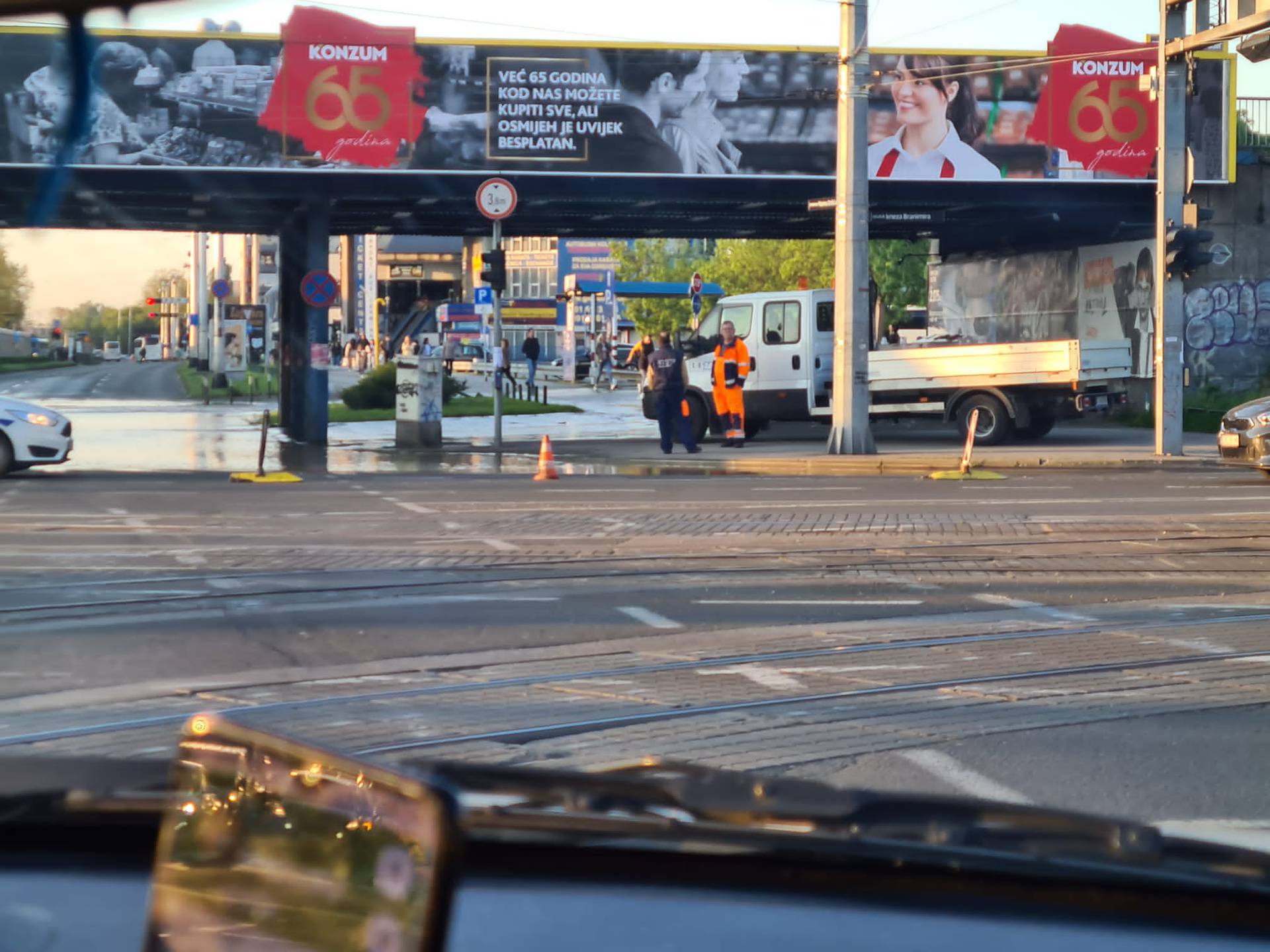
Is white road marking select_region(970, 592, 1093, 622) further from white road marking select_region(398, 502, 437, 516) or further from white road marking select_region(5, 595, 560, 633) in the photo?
white road marking select_region(398, 502, 437, 516)

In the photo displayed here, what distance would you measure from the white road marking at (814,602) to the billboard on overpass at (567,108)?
16.9 meters

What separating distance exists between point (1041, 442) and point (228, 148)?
1354 centimetres

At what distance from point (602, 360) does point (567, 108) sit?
39.1 metres

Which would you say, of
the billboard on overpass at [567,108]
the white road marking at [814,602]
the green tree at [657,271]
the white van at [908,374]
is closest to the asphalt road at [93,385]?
the billboard on overpass at [567,108]

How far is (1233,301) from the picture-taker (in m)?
29.6

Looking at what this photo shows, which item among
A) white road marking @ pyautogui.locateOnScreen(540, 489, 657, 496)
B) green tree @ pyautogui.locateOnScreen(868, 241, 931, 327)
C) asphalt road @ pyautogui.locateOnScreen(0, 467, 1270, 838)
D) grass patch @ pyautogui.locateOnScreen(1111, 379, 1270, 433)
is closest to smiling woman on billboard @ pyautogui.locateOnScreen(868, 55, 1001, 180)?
grass patch @ pyautogui.locateOnScreen(1111, 379, 1270, 433)

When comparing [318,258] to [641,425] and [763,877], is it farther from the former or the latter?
[763,877]

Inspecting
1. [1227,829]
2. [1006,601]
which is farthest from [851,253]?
[1227,829]

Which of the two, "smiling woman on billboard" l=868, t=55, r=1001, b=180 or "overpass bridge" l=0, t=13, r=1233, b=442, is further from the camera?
"smiling woman on billboard" l=868, t=55, r=1001, b=180

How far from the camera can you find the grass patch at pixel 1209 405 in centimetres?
2875

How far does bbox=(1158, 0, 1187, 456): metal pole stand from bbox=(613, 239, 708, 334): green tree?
66471mm

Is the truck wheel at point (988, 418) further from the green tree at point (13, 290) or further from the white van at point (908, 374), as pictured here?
the green tree at point (13, 290)

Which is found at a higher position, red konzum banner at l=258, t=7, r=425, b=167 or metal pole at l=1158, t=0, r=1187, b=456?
red konzum banner at l=258, t=7, r=425, b=167

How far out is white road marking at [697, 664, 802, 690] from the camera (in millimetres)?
7340
